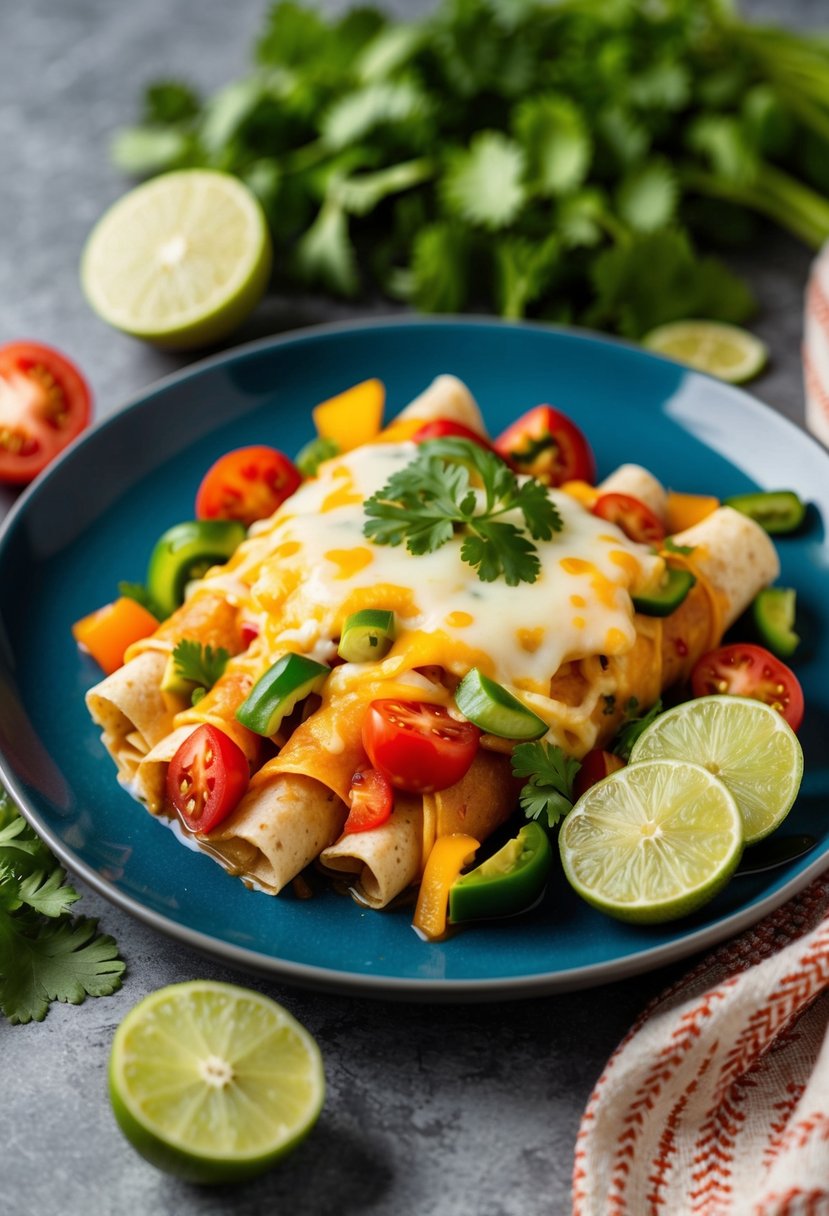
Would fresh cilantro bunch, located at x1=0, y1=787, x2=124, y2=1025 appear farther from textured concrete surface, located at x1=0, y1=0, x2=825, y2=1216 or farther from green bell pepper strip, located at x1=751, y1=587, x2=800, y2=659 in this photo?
green bell pepper strip, located at x1=751, y1=587, x2=800, y2=659

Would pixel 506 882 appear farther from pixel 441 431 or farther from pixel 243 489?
pixel 243 489

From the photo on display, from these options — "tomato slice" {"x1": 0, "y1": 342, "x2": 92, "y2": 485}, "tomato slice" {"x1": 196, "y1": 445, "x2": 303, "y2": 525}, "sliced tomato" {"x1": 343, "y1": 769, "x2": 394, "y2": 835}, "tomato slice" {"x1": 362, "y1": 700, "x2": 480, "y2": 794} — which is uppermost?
"tomato slice" {"x1": 0, "y1": 342, "x2": 92, "y2": 485}

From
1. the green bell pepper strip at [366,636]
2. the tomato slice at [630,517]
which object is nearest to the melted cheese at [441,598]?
the green bell pepper strip at [366,636]

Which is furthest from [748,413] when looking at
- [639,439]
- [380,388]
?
[380,388]

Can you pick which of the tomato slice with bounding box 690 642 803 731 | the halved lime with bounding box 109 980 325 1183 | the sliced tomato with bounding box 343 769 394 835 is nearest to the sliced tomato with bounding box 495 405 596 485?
the tomato slice with bounding box 690 642 803 731

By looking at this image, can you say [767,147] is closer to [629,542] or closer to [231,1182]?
[629,542]

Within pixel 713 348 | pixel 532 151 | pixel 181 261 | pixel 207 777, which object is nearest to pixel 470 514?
pixel 207 777
